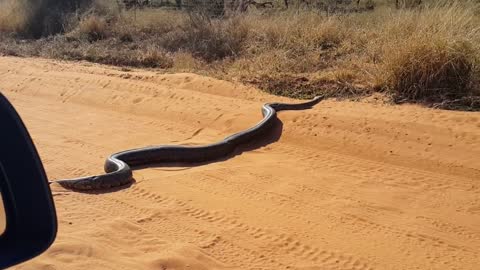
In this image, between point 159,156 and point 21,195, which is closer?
point 21,195

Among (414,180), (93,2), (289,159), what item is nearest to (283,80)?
(289,159)

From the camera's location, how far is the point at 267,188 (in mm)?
6547

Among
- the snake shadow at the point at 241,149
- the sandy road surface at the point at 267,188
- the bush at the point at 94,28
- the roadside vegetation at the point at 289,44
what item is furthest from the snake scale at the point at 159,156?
the bush at the point at 94,28

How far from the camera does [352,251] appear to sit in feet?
16.4

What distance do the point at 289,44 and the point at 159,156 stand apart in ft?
22.1

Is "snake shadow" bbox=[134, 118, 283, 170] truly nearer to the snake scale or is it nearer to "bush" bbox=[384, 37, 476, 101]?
the snake scale

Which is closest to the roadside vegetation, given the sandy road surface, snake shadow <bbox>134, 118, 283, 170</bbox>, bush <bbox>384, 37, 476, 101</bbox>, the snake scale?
bush <bbox>384, 37, 476, 101</bbox>

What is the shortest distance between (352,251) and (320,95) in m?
5.60

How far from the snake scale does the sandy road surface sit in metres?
0.20

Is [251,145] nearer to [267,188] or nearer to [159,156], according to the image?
Answer: [159,156]

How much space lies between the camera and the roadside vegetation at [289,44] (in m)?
9.25

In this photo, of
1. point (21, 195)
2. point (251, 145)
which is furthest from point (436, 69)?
point (21, 195)

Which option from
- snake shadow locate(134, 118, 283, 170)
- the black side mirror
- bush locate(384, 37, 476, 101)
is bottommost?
snake shadow locate(134, 118, 283, 170)

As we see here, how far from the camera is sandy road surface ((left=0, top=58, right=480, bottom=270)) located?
494 cm
